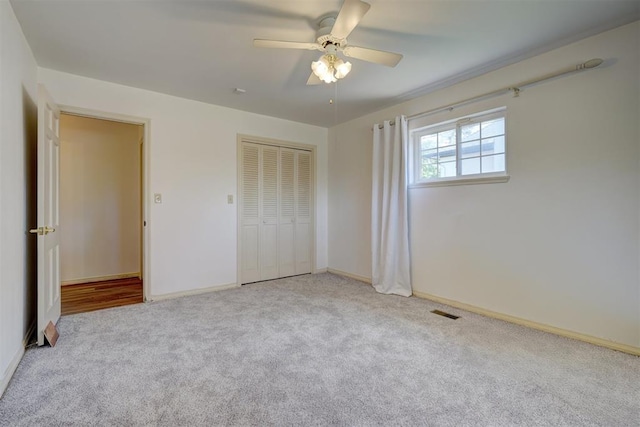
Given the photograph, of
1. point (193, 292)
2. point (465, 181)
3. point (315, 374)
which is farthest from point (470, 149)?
point (193, 292)

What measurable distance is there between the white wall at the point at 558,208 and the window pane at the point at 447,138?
19cm

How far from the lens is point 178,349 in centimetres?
230

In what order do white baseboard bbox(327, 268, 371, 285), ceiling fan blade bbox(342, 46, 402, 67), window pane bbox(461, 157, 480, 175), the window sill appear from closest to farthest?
ceiling fan blade bbox(342, 46, 402, 67) < the window sill < window pane bbox(461, 157, 480, 175) < white baseboard bbox(327, 268, 371, 285)

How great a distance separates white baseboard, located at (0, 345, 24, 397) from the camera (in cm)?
174

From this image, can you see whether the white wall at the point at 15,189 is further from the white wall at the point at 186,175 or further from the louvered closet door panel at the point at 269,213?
the louvered closet door panel at the point at 269,213

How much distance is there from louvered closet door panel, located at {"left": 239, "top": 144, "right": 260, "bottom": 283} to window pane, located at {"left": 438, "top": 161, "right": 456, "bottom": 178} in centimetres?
248

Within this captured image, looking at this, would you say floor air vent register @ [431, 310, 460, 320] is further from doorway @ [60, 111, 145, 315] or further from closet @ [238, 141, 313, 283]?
doorway @ [60, 111, 145, 315]

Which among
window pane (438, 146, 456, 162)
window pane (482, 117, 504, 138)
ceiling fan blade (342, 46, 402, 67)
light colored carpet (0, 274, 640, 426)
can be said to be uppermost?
ceiling fan blade (342, 46, 402, 67)

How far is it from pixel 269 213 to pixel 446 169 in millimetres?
2517

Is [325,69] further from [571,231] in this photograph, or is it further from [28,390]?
[28,390]

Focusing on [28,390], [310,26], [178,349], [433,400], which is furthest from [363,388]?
[310,26]

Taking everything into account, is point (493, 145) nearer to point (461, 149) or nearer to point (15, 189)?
point (461, 149)

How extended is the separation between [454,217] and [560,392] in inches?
72.4

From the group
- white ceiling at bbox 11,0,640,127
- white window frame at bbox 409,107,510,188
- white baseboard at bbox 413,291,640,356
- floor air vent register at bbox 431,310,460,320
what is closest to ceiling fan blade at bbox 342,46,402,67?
white ceiling at bbox 11,0,640,127
